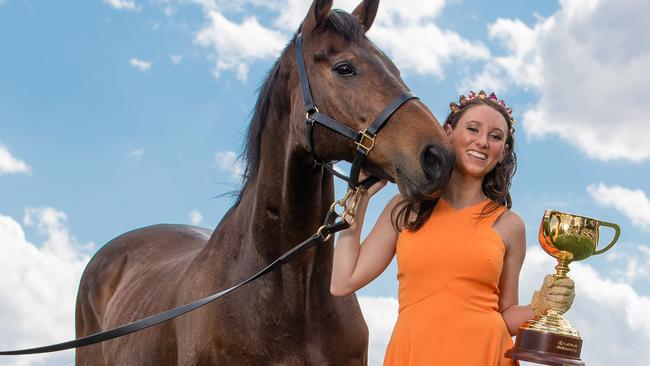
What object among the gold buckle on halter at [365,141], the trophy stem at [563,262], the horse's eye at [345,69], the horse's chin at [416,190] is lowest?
the trophy stem at [563,262]

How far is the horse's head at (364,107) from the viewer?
3381 mm

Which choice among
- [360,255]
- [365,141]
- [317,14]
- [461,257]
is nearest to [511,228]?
[461,257]

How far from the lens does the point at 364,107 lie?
368 centimetres

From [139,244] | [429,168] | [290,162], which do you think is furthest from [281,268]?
[139,244]

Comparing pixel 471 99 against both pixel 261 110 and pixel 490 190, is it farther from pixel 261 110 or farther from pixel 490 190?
pixel 261 110

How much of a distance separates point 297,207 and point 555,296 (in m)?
1.30

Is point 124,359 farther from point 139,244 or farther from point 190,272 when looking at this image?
point 139,244

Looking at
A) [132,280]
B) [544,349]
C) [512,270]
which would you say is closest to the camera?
[544,349]

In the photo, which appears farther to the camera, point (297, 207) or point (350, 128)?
point (297, 207)

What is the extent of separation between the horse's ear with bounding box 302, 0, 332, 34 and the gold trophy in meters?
1.41

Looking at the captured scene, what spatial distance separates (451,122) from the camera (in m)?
3.52

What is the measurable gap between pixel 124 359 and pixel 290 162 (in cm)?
208

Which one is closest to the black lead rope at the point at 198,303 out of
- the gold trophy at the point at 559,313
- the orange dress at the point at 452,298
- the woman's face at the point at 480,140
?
the orange dress at the point at 452,298

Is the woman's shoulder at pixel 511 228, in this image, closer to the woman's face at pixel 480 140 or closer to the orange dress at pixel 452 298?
the orange dress at pixel 452 298
